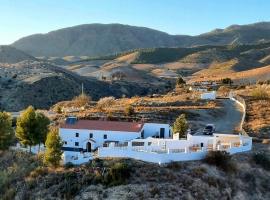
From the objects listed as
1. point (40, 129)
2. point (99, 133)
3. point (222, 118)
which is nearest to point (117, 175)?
point (99, 133)

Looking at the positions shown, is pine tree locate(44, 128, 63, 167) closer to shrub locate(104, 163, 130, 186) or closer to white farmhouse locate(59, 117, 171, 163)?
white farmhouse locate(59, 117, 171, 163)

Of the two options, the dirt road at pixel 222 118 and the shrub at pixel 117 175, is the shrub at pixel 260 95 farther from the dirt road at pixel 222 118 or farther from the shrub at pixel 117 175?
the shrub at pixel 117 175

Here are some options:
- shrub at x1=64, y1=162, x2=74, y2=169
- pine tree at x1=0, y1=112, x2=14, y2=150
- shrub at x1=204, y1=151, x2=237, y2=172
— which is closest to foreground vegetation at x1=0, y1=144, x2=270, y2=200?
shrub at x1=204, y1=151, x2=237, y2=172

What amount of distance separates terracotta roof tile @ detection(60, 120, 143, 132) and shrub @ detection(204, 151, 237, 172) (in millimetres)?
9039

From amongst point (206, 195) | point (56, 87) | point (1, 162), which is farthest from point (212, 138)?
point (56, 87)

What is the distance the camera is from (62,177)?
35625mm

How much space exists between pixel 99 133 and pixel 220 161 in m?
12.8

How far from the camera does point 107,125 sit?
46188mm

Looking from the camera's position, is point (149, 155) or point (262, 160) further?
point (262, 160)

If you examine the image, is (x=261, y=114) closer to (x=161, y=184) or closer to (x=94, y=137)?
(x=94, y=137)

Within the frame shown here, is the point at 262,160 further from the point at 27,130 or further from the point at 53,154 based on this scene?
the point at 27,130

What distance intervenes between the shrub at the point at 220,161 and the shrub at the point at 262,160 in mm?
3448

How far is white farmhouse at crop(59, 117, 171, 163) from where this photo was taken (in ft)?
147

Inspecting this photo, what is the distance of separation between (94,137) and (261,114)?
27469 millimetres
